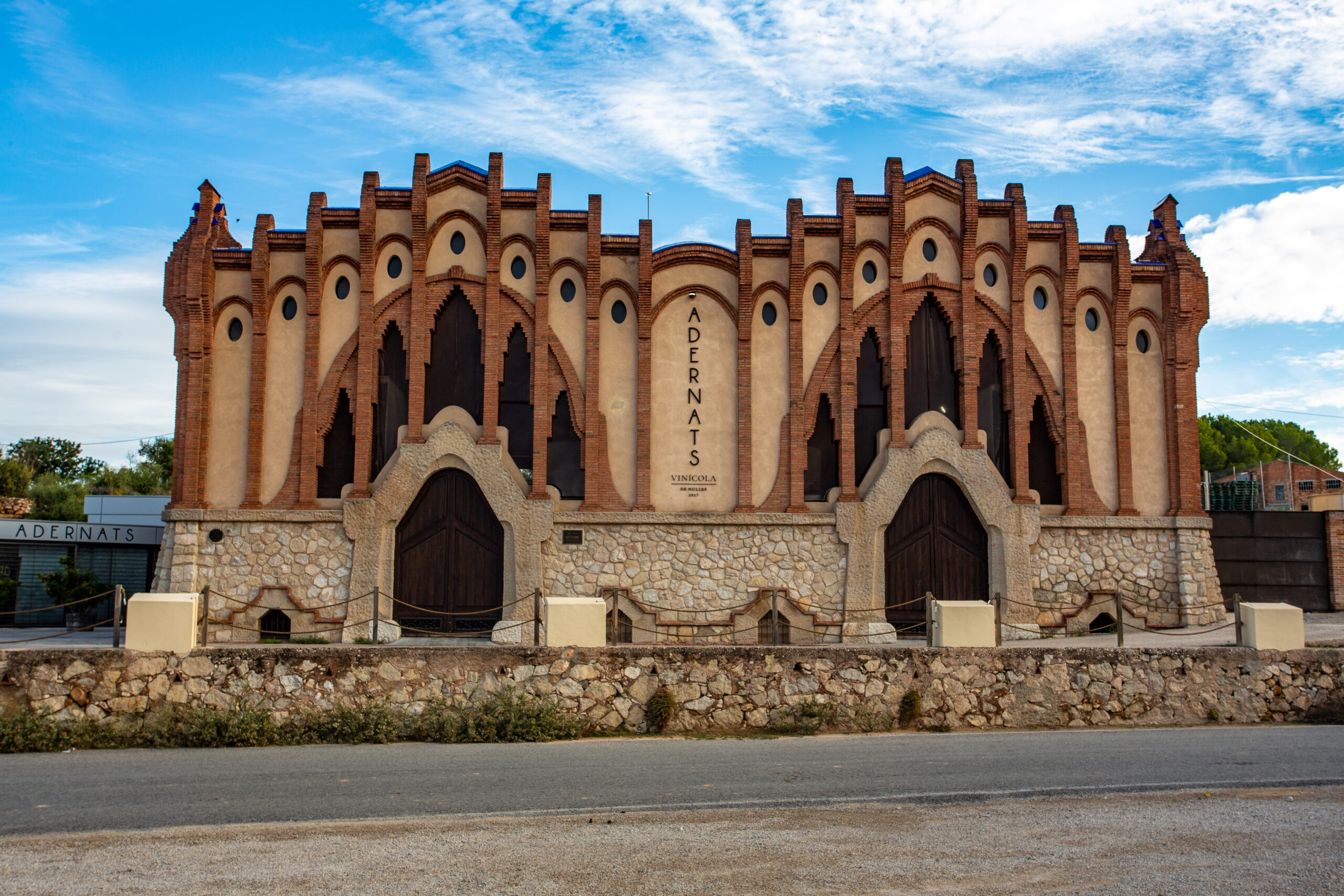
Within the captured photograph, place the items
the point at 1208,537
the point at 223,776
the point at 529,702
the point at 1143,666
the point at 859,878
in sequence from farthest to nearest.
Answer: the point at 1208,537
the point at 1143,666
the point at 529,702
the point at 223,776
the point at 859,878

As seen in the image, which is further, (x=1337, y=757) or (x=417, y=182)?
(x=417, y=182)

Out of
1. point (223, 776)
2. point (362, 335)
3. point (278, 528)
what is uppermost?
point (362, 335)

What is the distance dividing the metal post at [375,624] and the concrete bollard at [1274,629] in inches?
505

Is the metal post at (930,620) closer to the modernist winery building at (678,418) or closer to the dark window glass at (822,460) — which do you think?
the modernist winery building at (678,418)

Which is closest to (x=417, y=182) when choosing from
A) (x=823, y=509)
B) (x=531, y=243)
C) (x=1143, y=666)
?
(x=531, y=243)

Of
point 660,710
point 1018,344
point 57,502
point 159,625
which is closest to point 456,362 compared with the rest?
point 159,625

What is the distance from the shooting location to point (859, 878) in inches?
259

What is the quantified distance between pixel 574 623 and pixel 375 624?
4938 millimetres

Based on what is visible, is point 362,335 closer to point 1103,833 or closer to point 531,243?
point 531,243

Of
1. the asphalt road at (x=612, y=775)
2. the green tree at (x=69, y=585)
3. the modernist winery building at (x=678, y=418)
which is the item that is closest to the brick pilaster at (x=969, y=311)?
the modernist winery building at (x=678, y=418)

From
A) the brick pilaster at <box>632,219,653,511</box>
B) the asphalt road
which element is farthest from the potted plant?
the brick pilaster at <box>632,219,653,511</box>

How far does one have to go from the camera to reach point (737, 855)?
7.04 metres

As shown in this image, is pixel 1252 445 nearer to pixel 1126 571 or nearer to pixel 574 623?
pixel 1126 571

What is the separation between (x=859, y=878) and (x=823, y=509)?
12.0 meters
